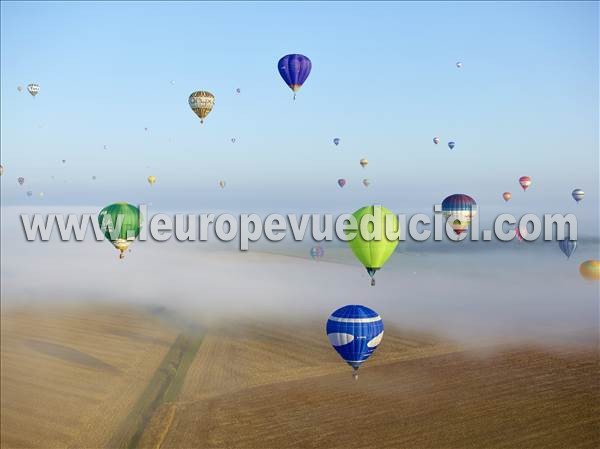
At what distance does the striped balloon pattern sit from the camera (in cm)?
2430

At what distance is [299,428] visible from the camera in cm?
2470

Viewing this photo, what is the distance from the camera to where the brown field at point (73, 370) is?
2573cm

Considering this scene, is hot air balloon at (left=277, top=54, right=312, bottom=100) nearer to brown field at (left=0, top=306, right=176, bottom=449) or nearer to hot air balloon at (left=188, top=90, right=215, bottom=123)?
hot air balloon at (left=188, top=90, right=215, bottom=123)

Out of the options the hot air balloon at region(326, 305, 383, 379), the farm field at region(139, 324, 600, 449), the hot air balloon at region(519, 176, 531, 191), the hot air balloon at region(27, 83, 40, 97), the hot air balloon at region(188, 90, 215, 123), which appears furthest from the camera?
the hot air balloon at region(519, 176, 531, 191)

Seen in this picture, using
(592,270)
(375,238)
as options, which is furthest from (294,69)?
(592,270)

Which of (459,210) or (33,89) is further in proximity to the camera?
(33,89)

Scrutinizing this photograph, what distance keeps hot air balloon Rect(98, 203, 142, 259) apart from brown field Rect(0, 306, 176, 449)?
270 inches

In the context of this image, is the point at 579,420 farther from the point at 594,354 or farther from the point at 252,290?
the point at 252,290

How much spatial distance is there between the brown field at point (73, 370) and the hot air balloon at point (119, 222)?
270 inches

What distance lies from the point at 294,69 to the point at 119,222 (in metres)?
14.1

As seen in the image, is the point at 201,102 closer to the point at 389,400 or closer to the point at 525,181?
the point at 389,400

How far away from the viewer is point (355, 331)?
2430 cm

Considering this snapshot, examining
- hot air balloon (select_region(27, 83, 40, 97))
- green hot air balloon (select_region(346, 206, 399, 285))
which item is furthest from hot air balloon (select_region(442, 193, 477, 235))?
hot air balloon (select_region(27, 83, 40, 97))

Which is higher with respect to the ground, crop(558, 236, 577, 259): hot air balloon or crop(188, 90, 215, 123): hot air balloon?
crop(188, 90, 215, 123): hot air balloon
